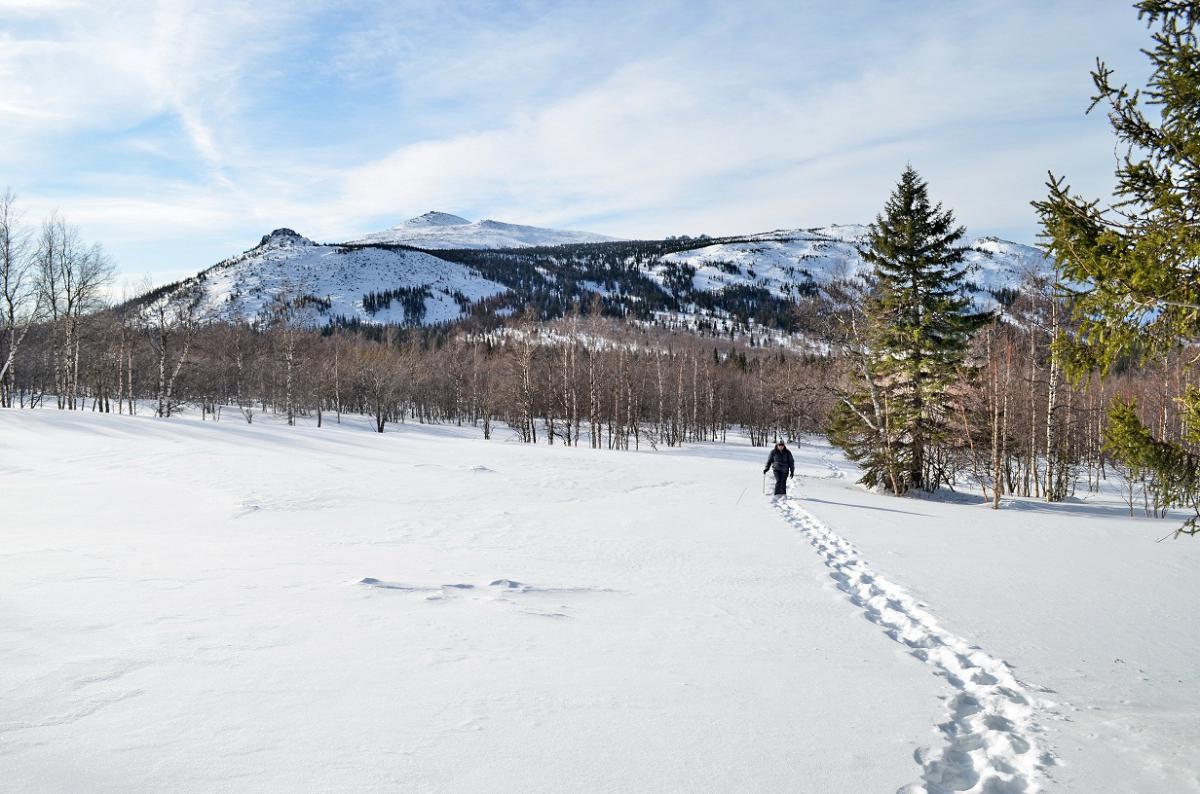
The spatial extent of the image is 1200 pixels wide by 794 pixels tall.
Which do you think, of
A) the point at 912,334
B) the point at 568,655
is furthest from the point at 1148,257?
the point at 912,334

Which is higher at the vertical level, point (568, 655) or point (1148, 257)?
point (1148, 257)

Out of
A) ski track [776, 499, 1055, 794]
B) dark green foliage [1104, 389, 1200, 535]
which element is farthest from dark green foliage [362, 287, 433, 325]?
dark green foliage [1104, 389, 1200, 535]

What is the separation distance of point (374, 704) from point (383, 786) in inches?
37.1

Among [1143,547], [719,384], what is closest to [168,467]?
[1143,547]

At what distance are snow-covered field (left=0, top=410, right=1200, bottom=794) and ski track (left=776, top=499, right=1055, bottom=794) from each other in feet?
0.09

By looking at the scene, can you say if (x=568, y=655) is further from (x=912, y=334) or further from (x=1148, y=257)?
(x=912, y=334)

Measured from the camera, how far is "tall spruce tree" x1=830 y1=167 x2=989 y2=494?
19.8 m

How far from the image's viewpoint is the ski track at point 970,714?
138 inches

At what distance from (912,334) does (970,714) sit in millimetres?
17607

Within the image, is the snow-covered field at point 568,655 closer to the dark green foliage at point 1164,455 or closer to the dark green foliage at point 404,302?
the dark green foliage at point 1164,455

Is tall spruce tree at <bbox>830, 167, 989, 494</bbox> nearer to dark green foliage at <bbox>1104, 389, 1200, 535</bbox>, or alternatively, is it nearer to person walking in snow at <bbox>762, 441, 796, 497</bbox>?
person walking in snow at <bbox>762, 441, 796, 497</bbox>

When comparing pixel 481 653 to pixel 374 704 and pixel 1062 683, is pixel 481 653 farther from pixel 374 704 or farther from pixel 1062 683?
pixel 1062 683

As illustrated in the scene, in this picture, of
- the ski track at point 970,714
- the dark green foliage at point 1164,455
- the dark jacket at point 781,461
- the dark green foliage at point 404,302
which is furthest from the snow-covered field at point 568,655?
the dark green foliage at point 404,302

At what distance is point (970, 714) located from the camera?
4.39 meters
